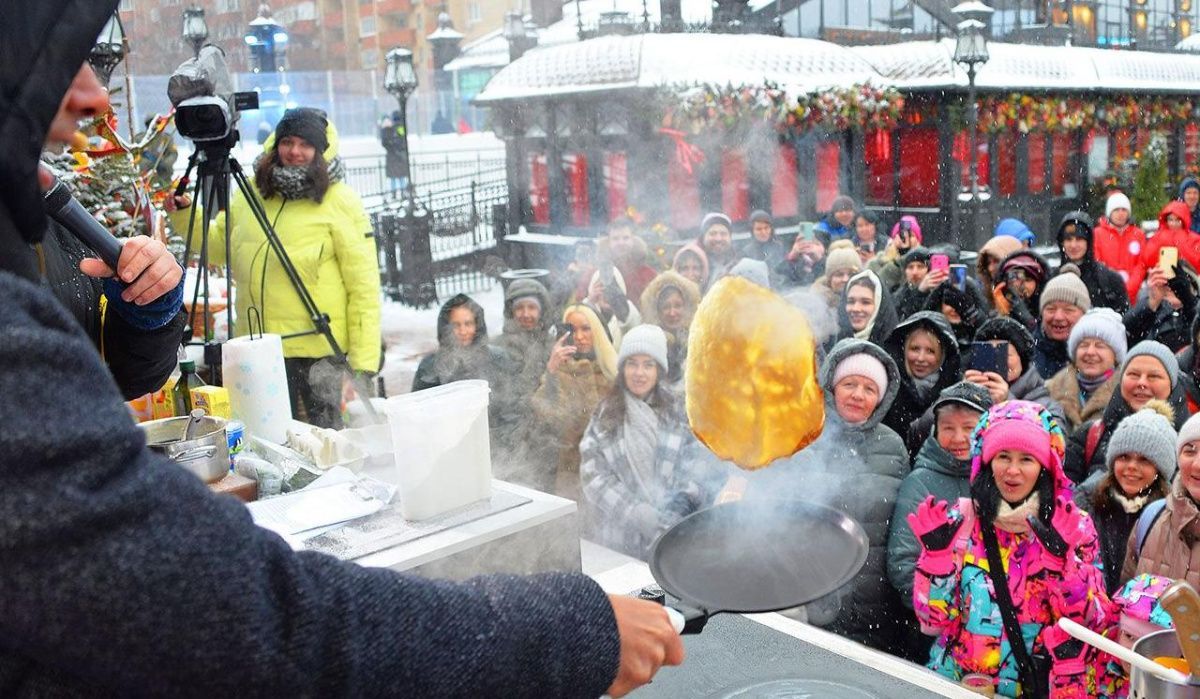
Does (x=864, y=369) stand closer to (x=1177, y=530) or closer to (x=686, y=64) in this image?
(x=1177, y=530)

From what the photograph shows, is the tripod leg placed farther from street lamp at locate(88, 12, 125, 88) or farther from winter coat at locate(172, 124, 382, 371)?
street lamp at locate(88, 12, 125, 88)

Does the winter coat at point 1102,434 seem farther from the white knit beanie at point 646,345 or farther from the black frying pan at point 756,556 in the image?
the black frying pan at point 756,556

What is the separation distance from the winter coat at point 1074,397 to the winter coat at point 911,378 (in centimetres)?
44

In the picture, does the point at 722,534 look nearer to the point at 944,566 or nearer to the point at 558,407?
the point at 944,566

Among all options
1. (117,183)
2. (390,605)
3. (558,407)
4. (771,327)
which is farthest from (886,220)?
(390,605)

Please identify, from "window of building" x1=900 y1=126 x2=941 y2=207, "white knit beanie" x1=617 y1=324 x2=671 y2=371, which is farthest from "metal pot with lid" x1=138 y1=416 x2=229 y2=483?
"window of building" x1=900 y1=126 x2=941 y2=207

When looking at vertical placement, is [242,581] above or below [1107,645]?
above

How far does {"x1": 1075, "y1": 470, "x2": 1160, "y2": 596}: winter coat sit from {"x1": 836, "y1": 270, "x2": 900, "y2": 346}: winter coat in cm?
144

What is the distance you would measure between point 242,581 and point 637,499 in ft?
9.23

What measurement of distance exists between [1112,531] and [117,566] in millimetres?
3215

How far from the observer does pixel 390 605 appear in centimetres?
95

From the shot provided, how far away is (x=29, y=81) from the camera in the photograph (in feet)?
2.79

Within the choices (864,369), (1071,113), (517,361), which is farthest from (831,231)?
(1071,113)

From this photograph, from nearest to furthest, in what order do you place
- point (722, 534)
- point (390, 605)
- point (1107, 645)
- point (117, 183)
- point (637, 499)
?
1. point (390, 605)
2. point (1107, 645)
3. point (722, 534)
4. point (637, 499)
5. point (117, 183)
